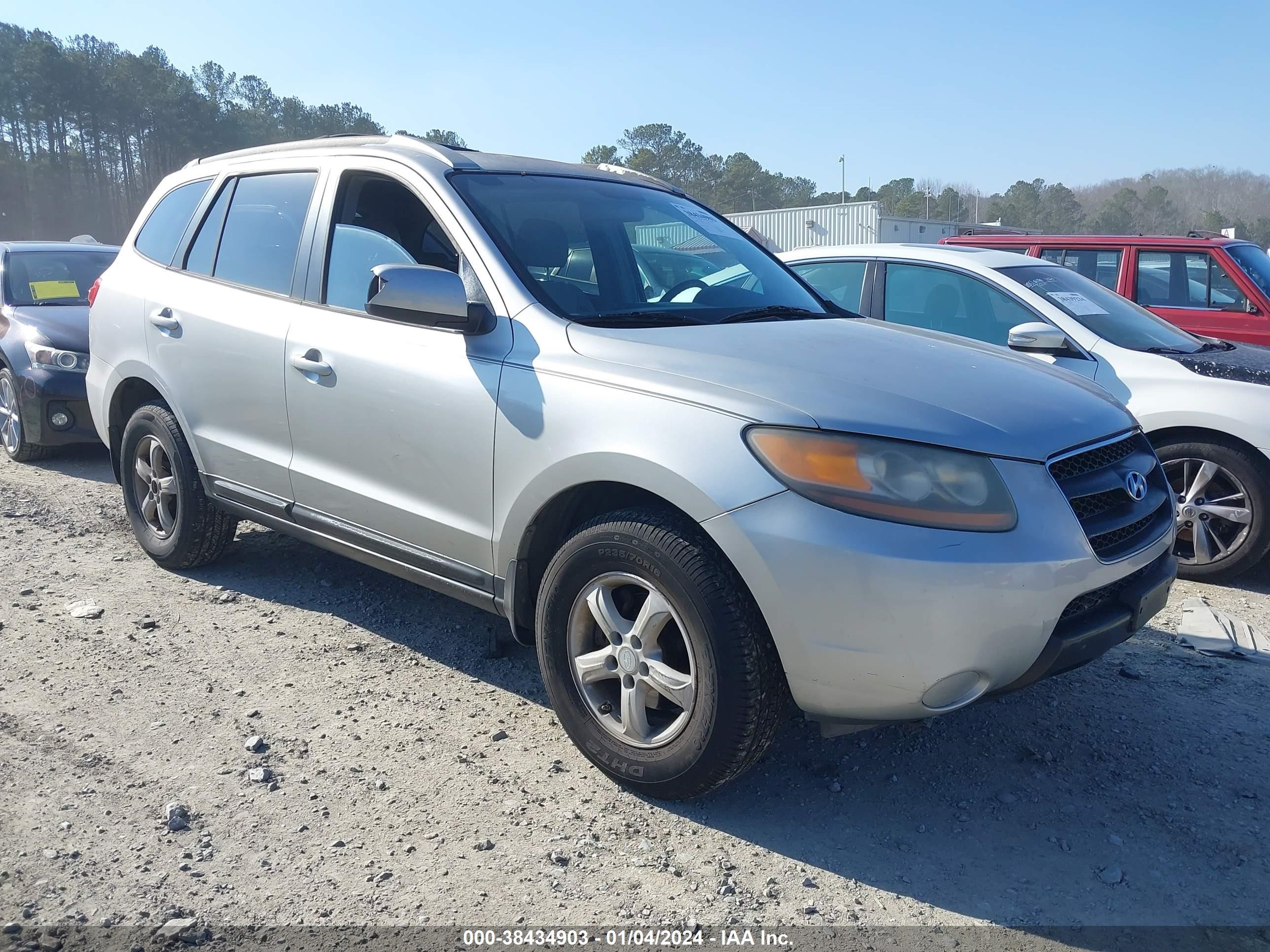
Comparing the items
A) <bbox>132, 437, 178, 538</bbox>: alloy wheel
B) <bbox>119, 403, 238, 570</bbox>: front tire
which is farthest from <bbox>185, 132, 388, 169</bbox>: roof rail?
<bbox>132, 437, 178, 538</bbox>: alloy wheel

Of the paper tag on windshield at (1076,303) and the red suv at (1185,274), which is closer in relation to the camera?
the paper tag on windshield at (1076,303)

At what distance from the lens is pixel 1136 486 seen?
3.05 meters

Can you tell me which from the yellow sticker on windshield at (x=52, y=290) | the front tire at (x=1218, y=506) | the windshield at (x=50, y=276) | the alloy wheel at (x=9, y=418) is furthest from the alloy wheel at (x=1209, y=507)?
the yellow sticker on windshield at (x=52, y=290)

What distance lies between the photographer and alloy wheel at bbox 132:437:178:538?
483 cm

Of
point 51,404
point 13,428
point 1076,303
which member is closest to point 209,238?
point 51,404

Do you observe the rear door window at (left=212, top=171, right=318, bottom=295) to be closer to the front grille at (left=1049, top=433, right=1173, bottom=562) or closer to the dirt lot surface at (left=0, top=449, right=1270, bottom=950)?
the dirt lot surface at (left=0, top=449, right=1270, bottom=950)

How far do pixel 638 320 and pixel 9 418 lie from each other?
6.57m

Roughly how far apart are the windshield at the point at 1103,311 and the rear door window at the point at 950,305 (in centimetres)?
16

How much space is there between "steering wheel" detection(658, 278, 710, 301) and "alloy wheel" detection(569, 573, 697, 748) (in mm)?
1188

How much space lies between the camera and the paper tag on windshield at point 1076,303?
5.64 m

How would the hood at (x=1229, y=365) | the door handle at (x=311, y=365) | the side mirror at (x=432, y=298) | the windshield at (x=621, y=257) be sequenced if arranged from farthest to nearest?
the hood at (x=1229, y=365), the door handle at (x=311, y=365), the windshield at (x=621, y=257), the side mirror at (x=432, y=298)

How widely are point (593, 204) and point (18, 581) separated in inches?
131

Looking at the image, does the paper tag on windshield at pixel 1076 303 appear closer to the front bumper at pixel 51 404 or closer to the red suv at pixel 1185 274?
the red suv at pixel 1185 274

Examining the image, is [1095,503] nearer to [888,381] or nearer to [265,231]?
[888,381]
